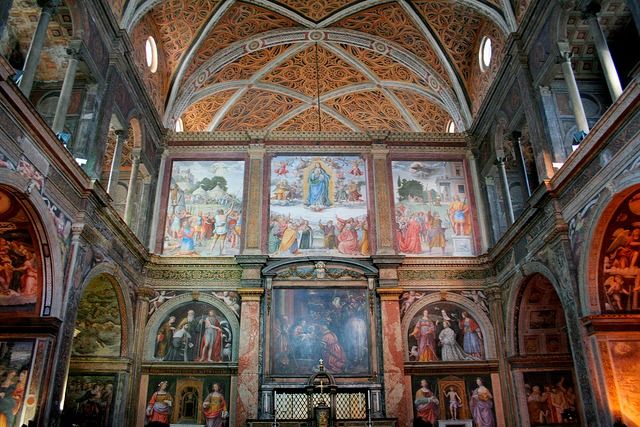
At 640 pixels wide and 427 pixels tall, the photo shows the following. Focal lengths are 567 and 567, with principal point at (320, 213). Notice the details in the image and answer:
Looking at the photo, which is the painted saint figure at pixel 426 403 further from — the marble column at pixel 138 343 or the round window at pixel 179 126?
the round window at pixel 179 126

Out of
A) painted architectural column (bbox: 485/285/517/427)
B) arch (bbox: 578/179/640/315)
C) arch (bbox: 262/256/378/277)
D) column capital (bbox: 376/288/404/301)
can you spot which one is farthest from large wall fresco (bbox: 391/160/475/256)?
arch (bbox: 578/179/640/315)

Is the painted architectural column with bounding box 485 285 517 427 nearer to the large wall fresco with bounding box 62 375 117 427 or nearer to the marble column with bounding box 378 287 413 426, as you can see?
the marble column with bounding box 378 287 413 426

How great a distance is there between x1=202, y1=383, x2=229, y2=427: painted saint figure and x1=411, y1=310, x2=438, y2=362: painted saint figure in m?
6.18

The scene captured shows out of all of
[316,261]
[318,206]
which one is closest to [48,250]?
[316,261]

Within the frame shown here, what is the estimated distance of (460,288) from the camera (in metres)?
18.7

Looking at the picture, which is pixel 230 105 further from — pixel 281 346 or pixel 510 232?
pixel 510 232

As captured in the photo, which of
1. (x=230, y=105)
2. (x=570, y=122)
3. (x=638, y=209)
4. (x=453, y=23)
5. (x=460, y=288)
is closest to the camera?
(x=638, y=209)

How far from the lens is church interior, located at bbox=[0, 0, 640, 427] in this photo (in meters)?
11.8

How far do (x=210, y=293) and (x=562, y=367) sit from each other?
1092cm

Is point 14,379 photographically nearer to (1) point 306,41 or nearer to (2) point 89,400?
(2) point 89,400

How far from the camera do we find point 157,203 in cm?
1973

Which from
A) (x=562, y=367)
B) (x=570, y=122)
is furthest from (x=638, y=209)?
(x=562, y=367)

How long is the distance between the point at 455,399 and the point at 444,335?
196 centimetres

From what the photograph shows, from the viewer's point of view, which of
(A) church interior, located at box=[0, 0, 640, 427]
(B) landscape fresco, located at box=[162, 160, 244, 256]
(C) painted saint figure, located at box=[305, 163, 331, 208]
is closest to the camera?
(A) church interior, located at box=[0, 0, 640, 427]
